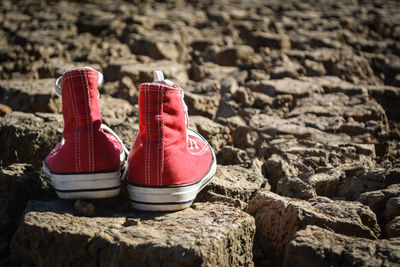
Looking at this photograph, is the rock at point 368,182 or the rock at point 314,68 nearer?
the rock at point 368,182

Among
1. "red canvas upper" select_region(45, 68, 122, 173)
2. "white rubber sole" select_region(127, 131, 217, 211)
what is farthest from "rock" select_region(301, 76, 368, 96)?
"red canvas upper" select_region(45, 68, 122, 173)

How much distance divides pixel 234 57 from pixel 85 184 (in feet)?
8.34

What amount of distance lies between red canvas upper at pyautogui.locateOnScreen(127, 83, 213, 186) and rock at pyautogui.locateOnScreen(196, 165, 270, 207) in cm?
18

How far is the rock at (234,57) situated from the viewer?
3516mm

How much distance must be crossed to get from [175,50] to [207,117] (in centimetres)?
124

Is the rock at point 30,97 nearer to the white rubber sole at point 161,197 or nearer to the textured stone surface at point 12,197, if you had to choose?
the textured stone surface at point 12,197

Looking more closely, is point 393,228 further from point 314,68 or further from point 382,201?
point 314,68

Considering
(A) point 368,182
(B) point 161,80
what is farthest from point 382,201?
(B) point 161,80

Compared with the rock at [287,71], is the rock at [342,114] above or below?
below

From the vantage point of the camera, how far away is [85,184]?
A: 1.29 metres

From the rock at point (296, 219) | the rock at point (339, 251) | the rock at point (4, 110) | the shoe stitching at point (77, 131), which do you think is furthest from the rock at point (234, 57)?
the rock at point (339, 251)

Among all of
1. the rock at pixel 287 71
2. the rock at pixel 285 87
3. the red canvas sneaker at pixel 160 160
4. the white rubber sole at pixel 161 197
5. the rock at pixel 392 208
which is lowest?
the rock at pixel 285 87

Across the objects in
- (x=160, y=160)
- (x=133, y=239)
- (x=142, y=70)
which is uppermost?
(x=160, y=160)

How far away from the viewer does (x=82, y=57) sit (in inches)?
137
